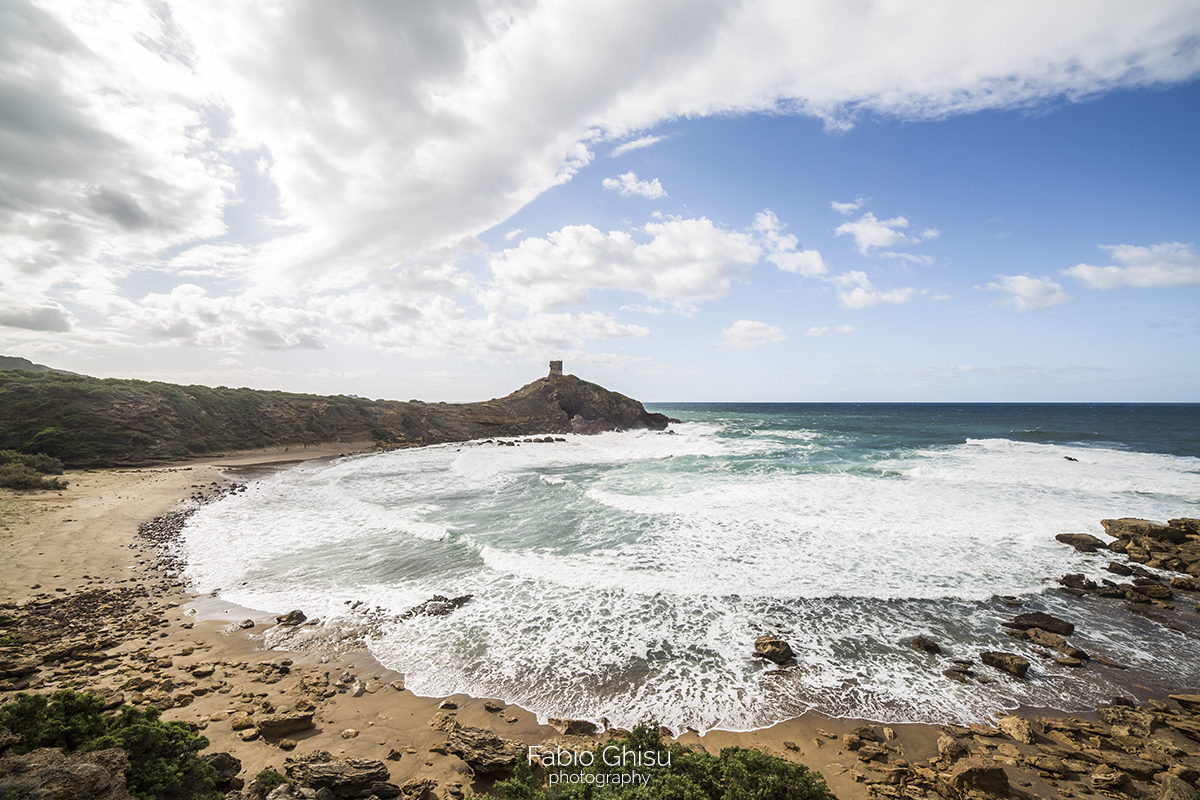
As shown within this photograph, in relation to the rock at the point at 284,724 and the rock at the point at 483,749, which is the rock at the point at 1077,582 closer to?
the rock at the point at 483,749

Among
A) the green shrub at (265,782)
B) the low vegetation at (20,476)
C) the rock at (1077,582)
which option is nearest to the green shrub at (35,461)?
the low vegetation at (20,476)

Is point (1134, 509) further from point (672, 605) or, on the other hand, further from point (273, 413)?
point (273, 413)

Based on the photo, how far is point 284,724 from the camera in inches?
235

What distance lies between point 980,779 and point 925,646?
3583mm

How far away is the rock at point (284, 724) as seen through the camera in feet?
19.3

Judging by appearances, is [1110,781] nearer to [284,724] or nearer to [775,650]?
[775,650]

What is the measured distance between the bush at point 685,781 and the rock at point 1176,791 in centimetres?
407

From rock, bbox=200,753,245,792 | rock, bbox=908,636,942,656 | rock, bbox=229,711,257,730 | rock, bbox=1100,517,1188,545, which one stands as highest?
rock, bbox=200,753,245,792

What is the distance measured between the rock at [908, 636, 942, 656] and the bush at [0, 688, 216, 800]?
35.3ft

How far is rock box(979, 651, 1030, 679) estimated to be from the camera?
7750mm

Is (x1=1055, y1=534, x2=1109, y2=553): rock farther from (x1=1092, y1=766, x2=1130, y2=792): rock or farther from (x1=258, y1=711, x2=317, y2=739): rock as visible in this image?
→ (x1=258, y1=711, x2=317, y2=739): rock

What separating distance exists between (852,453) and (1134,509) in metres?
16.3

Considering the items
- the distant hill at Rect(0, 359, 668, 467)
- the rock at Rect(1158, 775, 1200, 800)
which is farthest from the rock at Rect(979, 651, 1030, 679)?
the distant hill at Rect(0, 359, 668, 467)

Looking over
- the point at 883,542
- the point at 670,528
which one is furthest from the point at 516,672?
the point at 883,542
